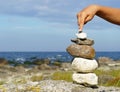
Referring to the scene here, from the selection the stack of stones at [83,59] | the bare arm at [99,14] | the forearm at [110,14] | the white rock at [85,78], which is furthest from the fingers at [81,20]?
the white rock at [85,78]

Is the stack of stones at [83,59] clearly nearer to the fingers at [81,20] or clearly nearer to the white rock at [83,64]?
the white rock at [83,64]

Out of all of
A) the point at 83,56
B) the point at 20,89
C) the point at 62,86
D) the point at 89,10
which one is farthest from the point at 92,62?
the point at 89,10

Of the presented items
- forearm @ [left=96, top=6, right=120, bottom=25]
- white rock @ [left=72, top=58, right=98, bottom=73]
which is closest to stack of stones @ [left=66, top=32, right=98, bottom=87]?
white rock @ [left=72, top=58, right=98, bottom=73]

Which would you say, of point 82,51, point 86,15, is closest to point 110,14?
point 86,15

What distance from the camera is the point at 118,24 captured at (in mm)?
5312

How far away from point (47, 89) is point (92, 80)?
3.36 ft

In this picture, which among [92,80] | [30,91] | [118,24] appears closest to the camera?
[118,24]

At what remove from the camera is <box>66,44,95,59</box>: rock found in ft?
→ 30.4

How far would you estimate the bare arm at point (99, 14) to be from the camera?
17.3 feet

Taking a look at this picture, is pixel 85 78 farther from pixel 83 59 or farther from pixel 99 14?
pixel 99 14

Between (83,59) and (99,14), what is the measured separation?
3.87 metres

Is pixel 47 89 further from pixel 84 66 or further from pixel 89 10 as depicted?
pixel 89 10

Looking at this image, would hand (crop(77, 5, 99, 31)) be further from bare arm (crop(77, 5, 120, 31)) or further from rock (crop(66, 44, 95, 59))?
rock (crop(66, 44, 95, 59))

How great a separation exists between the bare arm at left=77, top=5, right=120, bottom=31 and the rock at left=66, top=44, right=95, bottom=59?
359cm
